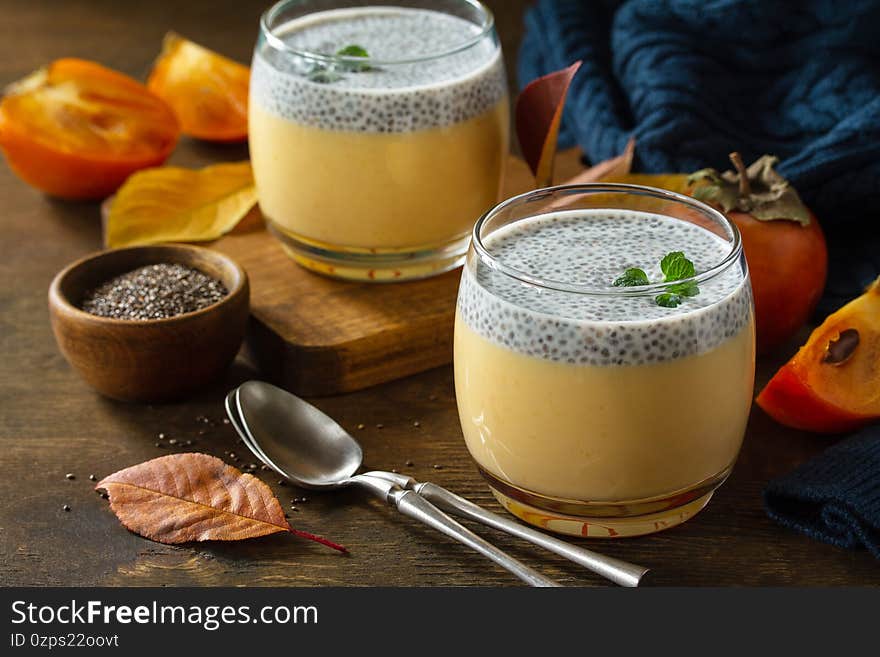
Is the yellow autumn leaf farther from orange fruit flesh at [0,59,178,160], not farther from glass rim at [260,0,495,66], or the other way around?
glass rim at [260,0,495,66]

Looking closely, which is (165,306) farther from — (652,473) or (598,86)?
(598,86)

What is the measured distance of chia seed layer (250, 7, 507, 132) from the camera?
131 cm

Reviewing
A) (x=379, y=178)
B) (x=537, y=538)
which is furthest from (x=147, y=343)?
(x=537, y=538)

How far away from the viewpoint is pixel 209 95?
1.82 m

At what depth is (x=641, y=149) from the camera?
1512 millimetres

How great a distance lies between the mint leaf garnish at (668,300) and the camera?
95cm

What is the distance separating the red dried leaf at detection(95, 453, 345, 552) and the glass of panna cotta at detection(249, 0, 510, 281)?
0.36 metres

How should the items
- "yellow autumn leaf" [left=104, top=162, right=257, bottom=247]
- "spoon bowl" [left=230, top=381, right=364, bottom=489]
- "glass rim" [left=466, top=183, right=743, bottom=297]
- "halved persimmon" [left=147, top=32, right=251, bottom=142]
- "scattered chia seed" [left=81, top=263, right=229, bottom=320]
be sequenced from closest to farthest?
"glass rim" [left=466, top=183, right=743, bottom=297], "spoon bowl" [left=230, top=381, right=364, bottom=489], "scattered chia seed" [left=81, top=263, right=229, bottom=320], "yellow autumn leaf" [left=104, top=162, right=257, bottom=247], "halved persimmon" [left=147, top=32, right=251, bottom=142]

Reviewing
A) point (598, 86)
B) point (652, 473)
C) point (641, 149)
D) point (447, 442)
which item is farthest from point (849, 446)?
point (598, 86)

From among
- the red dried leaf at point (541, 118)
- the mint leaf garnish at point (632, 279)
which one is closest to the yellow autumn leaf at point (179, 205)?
the red dried leaf at point (541, 118)

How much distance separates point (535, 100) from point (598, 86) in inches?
10.0

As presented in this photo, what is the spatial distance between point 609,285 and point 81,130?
0.95 m

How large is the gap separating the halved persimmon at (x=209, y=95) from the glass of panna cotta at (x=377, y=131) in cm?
39

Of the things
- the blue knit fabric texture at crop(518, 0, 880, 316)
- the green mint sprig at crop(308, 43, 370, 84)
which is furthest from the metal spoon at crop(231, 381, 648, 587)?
the blue knit fabric texture at crop(518, 0, 880, 316)
